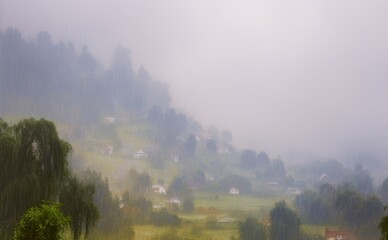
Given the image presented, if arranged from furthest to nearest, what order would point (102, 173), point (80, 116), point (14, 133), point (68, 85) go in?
point (68, 85) < point (80, 116) < point (102, 173) < point (14, 133)

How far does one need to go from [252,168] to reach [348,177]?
3.75m

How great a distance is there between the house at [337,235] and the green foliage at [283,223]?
1.03 metres

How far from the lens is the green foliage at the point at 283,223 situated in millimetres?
13562

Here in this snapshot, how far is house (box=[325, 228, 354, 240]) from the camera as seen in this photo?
1383cm

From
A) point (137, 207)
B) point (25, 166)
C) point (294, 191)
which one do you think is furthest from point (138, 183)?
point (25, 166)

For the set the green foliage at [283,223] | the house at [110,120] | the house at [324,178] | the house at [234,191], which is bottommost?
the green foliage at [283,223]

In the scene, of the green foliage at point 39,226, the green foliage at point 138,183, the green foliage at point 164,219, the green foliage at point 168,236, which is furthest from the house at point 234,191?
the green foliage at point 39,226

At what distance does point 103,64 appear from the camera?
19.0 metres

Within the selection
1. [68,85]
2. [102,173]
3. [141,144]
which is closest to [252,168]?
[141,144]

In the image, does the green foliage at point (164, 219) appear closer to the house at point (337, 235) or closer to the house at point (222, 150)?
the house at point (222, 150)

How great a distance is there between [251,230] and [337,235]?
3.02 metres

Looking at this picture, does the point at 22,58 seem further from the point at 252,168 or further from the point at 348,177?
the point at 348,177

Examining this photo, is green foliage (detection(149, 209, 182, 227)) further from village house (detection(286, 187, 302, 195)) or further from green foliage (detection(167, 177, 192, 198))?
village house (detection(286, 187, 302, 195))

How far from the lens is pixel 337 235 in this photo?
13.9 metres
